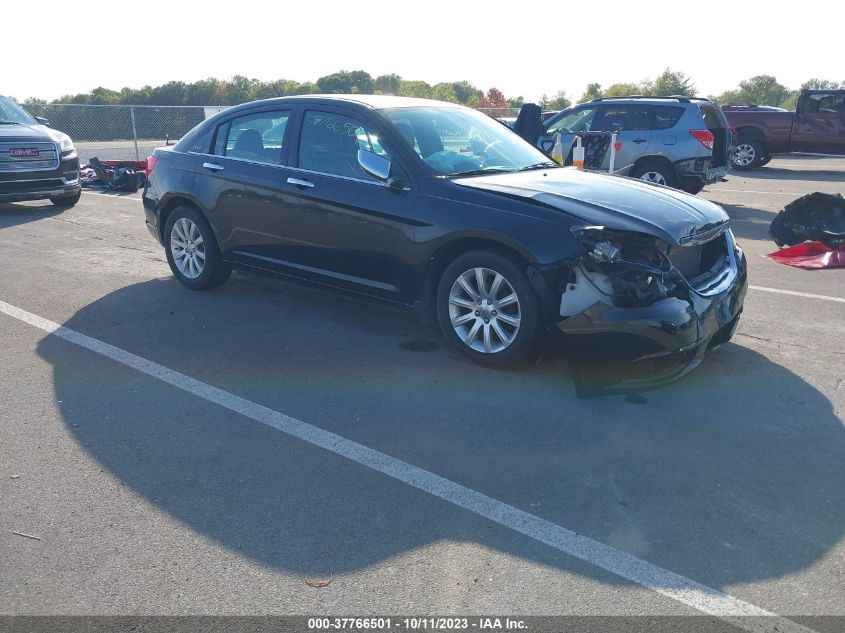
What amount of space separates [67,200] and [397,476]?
10.6m

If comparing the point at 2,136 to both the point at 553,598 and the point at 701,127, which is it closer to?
the point at 701,127

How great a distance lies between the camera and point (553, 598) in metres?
2.88

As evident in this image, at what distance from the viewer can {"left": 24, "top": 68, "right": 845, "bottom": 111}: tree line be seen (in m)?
40.5

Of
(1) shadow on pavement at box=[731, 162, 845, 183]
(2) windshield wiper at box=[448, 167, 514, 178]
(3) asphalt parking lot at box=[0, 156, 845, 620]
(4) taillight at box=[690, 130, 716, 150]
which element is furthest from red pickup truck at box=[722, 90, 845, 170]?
(2) windshield wiper at box=[448, 167, 514, 178]

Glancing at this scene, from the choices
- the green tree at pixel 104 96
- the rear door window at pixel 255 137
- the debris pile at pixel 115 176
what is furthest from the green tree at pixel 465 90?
the rear door window at pixel 255 137

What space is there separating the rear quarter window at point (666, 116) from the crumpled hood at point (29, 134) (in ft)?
30.6

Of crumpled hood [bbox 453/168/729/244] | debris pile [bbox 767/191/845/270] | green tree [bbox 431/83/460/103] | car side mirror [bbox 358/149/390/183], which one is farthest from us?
A: green tree [bbox 431/83/460/103]

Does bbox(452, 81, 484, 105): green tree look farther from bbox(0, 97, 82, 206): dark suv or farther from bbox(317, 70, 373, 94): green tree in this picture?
bbox(0, 97, 82, 206): dark suv

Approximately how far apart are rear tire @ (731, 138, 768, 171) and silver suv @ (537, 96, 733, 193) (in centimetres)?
745

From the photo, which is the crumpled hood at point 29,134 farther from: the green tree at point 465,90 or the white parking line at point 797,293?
the green tree at point 465,90

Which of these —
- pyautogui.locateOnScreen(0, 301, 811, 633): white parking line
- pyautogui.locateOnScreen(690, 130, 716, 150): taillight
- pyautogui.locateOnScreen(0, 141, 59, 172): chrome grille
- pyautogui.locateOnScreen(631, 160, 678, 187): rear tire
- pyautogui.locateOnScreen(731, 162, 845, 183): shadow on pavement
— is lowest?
pyautogui.locateOnScreen(731, 162, 845, 183): shadow on pavement

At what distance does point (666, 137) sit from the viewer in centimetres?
1229

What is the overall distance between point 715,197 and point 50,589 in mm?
13561

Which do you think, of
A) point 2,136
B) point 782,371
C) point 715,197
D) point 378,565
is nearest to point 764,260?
point 782,371
